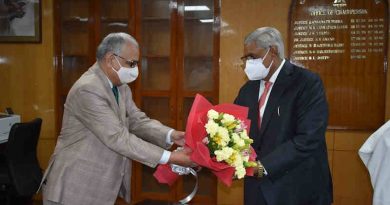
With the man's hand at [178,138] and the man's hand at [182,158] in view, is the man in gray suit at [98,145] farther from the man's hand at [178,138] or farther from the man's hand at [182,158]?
the man's hand at [178,138]

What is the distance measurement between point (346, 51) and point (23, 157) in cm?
290

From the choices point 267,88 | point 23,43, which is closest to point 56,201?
point 267,88

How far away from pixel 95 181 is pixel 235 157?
679 millimetres

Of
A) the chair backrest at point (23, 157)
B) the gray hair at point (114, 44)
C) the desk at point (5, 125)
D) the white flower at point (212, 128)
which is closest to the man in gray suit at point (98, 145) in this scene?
the gray hair at point (114, 44)

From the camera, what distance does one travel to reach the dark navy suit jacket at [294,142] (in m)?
1.83

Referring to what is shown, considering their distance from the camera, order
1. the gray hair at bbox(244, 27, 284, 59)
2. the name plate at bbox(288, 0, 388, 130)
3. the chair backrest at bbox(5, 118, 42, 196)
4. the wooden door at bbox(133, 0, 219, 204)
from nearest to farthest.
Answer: the gray hair at bbox(244, 27, 284, 59) < the chair backrest at bbox(5, 118, 42, 196) < the name plate at bbox(288, 0, 388, 130) < the wooden door at bbox(133, 0, 219, 204)

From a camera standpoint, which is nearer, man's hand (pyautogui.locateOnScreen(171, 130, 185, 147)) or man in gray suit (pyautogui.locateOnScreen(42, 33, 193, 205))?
man in gray suit (pyautogui.locateOnScreen(42, 33, 193, 205))

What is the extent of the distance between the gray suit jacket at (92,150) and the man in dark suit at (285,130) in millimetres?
504

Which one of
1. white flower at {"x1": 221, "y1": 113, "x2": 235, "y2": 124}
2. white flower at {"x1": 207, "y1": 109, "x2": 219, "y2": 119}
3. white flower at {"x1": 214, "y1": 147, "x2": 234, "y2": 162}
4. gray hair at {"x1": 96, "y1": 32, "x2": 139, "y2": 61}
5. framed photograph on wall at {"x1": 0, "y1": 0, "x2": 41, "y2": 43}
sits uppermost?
framed photograph on wall at {"x1": 0, "y1": 0, "x2": 41, "y2": 43}

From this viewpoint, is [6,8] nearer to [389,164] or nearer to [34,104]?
[34,104]

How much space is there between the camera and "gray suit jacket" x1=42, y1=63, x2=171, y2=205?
1.85 m

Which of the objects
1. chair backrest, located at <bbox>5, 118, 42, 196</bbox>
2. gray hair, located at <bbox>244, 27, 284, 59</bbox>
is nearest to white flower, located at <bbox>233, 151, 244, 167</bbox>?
gray hair, located at <bbox>244, 27, 284, 59</bbox>

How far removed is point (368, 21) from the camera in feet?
11.5

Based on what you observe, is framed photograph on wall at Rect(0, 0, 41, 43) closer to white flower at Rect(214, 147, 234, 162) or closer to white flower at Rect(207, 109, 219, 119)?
white flower at Rect(207, 109, 219, 119)
